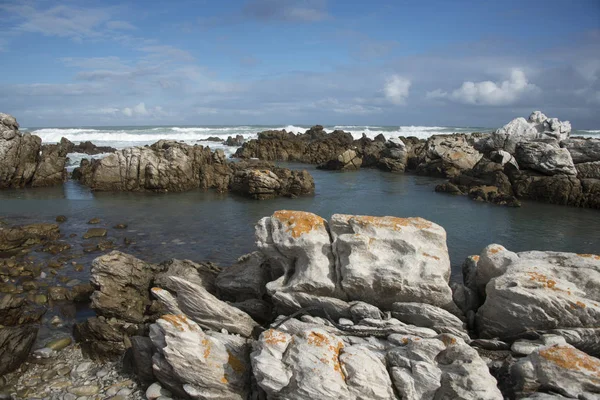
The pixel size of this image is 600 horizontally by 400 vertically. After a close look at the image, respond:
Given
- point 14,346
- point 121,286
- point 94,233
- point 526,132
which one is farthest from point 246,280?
point 526,132

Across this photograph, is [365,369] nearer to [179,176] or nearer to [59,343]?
[59,343]

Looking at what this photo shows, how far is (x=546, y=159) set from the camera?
29.6 metres

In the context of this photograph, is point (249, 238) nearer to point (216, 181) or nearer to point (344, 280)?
point (344, 280)

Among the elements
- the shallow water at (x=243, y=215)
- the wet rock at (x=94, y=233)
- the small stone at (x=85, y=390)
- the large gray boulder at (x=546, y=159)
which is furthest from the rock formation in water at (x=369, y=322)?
the large gray boulder at (x=546, y=159)

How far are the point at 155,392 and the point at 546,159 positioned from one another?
101 feet

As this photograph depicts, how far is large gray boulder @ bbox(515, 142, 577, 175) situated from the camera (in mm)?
28828

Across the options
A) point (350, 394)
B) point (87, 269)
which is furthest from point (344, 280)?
point (87, 269)

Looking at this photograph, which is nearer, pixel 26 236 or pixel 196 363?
pixel 196 363

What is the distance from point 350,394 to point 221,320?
332 cm

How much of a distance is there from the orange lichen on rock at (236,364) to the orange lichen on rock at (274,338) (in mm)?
847

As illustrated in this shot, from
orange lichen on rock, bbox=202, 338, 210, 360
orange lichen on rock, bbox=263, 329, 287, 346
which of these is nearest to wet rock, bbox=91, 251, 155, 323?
orange lichen on rock, bbox=202, 338, 210, 360

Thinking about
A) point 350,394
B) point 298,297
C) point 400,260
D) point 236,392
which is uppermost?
point 400,260

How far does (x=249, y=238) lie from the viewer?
1775 centimetres

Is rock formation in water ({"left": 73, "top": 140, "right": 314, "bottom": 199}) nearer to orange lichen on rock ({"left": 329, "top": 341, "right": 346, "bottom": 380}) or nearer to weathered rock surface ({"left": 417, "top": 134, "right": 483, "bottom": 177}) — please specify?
weathered rock surface ({"left": 417, "top": 134, "right": 483, "bottom": 177})
